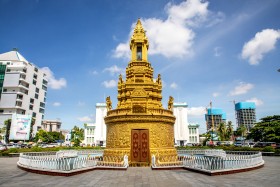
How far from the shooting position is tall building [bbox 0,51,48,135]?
67062 millimetres

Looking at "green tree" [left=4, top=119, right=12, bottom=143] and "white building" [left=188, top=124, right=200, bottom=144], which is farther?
"white building" [left=188, top=124, right=200, bottom=144]

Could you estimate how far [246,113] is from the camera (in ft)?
648

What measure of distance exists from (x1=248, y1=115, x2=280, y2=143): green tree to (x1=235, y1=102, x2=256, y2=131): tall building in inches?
5693

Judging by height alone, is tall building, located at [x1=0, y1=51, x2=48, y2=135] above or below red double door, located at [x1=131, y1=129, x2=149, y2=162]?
above

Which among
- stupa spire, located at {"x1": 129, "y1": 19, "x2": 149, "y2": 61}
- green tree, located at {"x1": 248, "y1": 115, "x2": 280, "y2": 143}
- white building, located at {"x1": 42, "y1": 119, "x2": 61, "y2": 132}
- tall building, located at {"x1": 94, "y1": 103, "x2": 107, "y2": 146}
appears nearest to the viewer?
stupa spire, located at {"x1": 129, "y1": 19, "x2": 149, "y2": 61}

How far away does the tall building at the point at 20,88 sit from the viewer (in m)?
67.1

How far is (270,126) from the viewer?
2072 inches

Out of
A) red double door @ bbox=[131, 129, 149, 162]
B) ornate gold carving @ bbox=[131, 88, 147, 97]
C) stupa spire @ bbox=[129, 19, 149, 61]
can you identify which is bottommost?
red double door @ bbox=[131, 129, 149, 162]

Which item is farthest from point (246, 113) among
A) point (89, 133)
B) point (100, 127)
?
point (89, 133)

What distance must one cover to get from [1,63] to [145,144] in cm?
7338

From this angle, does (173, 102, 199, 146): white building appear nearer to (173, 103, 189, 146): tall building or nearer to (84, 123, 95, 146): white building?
(173, 103, 189, 146): tall building

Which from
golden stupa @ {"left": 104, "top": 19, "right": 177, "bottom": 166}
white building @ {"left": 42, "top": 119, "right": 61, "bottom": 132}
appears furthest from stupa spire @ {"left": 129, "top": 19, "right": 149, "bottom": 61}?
white building @ {"left": 42, "top": 119, "right": 61, "bottom": 132}

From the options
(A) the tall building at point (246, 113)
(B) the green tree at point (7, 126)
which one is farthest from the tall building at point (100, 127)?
(A) the tall building at point (246, 113)

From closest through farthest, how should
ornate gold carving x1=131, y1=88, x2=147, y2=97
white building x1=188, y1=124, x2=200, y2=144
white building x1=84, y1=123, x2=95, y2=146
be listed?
ornate gold carving x1=131, y1=88, x2=147, y2=97
white building x1=84, y1=123, x2=95, y2=146
white building x1=188, y1=124, x2=200, y2=144
